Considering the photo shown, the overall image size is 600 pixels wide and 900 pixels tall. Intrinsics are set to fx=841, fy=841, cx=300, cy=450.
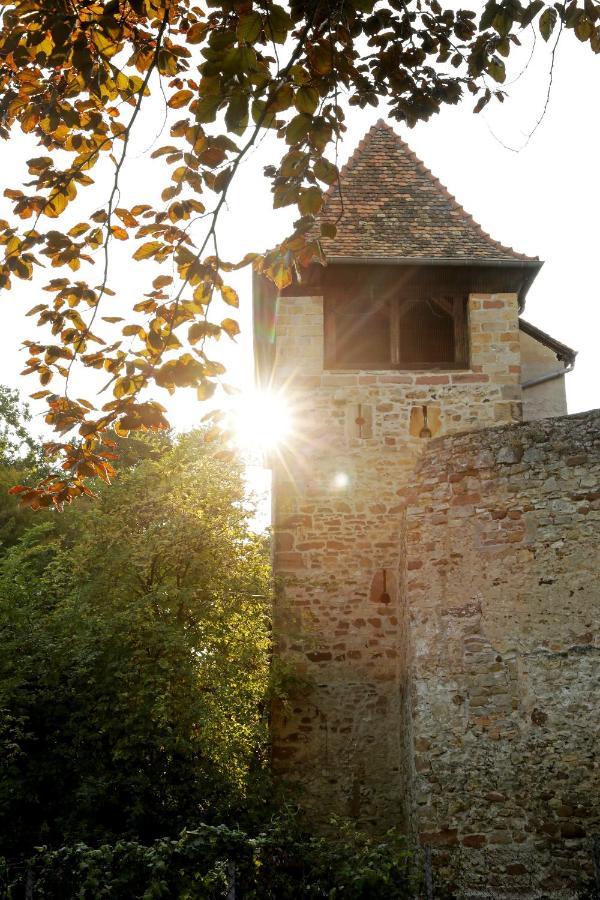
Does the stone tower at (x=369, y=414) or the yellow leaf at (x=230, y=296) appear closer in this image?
the yellow leaf at (x=230, y=296)

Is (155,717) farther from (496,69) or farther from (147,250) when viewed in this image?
(496,69)

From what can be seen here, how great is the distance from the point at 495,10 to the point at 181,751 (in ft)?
24.8

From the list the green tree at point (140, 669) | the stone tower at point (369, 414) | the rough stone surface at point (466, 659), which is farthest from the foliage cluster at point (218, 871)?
the stone tower at point (369, 414)

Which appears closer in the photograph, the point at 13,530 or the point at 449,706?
the point at 449,706

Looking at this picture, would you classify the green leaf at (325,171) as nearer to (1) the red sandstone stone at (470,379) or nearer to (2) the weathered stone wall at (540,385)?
(1) the red sandstone stone at (470,379)

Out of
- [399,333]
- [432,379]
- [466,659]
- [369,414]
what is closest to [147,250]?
[466,659]

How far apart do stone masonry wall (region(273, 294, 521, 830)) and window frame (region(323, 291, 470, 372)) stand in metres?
0.12

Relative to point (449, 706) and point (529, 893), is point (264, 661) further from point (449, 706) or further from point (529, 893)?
point (529, 893)

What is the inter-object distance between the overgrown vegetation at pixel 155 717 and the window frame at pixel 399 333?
2197mm

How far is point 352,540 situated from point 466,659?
12.0 ft

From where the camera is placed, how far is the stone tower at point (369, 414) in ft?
33.1

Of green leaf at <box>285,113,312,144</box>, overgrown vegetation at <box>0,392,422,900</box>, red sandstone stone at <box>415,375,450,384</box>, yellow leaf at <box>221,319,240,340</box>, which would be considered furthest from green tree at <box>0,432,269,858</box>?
green leaf at <box>285,113,312,144</box>

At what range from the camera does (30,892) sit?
584cm

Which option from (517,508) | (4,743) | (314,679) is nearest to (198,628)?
(314,679)
